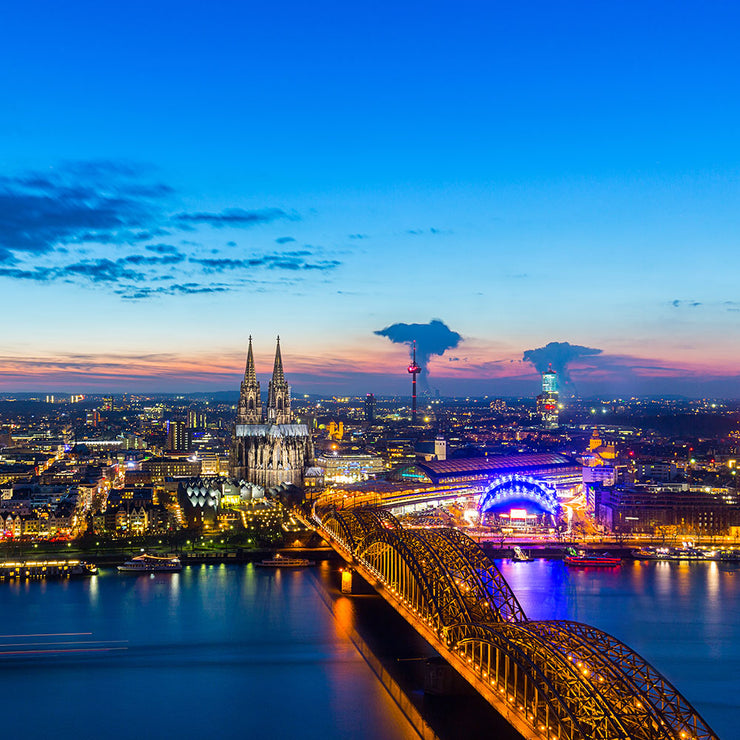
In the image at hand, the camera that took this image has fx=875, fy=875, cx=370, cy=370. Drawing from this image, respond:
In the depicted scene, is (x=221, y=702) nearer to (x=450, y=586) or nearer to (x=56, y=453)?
(x=450, y=586)

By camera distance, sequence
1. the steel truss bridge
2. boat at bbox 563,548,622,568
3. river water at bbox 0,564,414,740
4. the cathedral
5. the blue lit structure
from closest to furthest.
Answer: the steel truss bridge < river water at bbox 0,564,414,740 < boat at bbox 563,548,622,568 < the blue lit structure < the cathedral

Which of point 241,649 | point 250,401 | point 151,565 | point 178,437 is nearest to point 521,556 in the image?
point 151,565

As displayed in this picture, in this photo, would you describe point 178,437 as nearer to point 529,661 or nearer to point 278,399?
point 278,399

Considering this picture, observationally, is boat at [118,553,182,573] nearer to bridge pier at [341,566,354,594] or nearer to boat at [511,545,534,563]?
bridge pier at [341,566,354,594]

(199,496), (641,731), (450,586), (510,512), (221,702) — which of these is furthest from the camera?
(199,496)

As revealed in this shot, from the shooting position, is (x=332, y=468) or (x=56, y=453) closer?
(x=332, y=468)

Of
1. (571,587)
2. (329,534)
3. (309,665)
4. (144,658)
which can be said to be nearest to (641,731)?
(309,665)

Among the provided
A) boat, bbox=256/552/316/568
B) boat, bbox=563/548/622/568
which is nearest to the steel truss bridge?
boat, bbox=256/552/316/568
